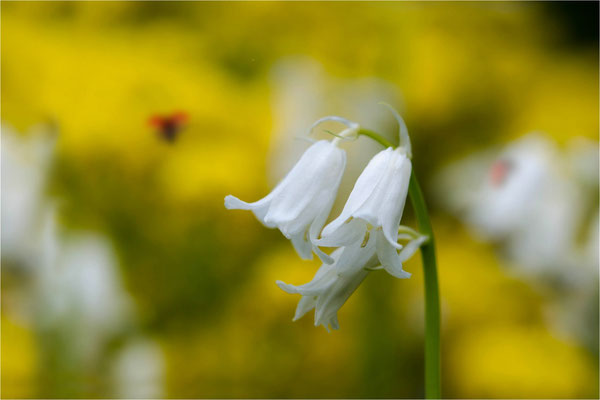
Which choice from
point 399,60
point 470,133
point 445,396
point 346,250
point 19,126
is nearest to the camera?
point 346,250

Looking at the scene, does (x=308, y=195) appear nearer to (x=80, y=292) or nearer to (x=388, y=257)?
(x=388, y=257)

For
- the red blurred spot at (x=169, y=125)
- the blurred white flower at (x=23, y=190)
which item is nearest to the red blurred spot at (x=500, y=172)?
the red blurred spot at (x=169, y=125)

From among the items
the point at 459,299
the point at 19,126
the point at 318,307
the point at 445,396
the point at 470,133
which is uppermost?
the point at 470,133

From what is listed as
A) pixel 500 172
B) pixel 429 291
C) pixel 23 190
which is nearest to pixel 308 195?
pixel 429 291

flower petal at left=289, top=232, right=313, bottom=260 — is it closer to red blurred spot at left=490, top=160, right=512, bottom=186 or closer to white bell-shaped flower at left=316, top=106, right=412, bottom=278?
white bell-shaped flower at left=316, top=106, right=412, bottom=278

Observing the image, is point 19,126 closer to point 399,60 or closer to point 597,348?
point 399,60

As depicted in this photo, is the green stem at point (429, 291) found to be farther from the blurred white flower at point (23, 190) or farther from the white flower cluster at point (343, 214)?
the blurred white flower at point (23, 190)

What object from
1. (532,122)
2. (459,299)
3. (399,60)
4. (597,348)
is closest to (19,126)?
(399,60)
